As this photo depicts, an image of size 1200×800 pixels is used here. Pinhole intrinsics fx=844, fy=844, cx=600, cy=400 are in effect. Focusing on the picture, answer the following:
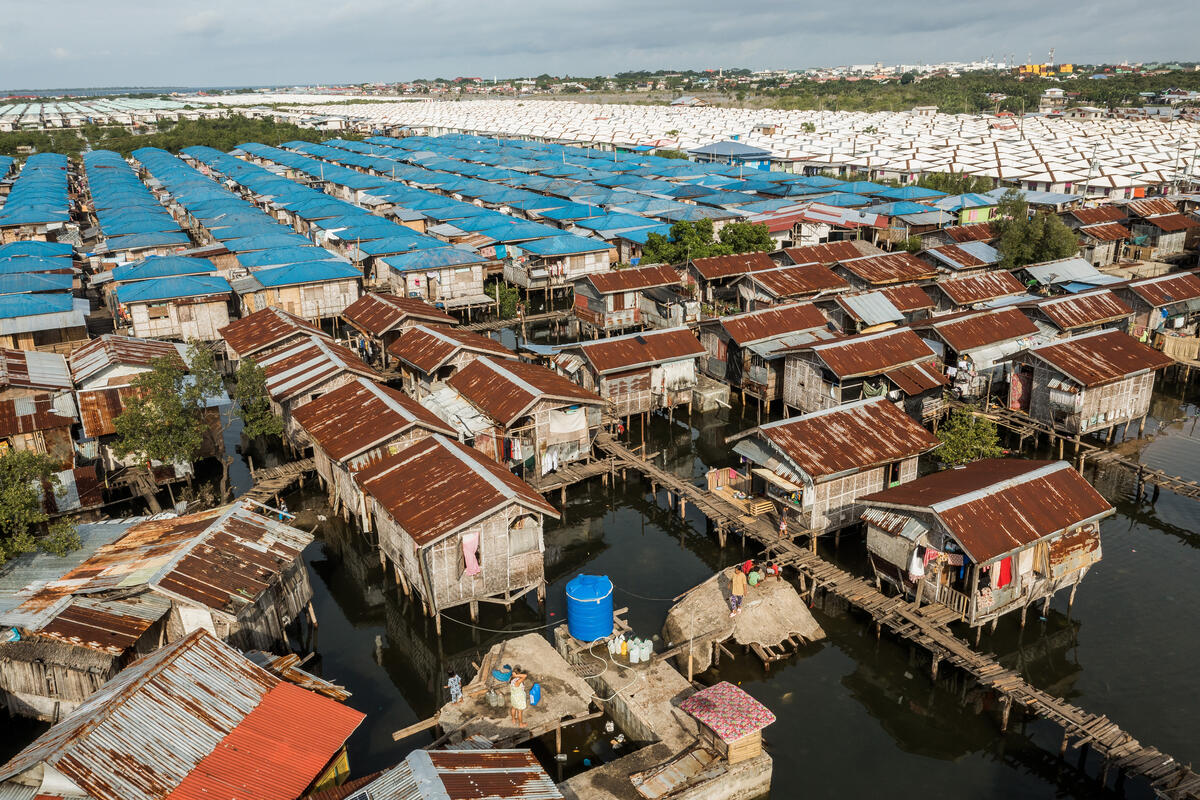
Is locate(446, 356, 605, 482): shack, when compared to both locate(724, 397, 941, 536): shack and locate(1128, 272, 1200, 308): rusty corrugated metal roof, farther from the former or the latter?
locate(1128, 272, 1200, 308): rusty corrugated metal roof

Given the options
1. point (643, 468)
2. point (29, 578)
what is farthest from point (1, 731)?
point (643, 468)

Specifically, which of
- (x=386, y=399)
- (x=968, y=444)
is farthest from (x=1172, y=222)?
(x=386, y=399)

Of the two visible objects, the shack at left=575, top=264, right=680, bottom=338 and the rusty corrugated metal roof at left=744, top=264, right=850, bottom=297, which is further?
the shack at left=575, top=264, right=680, bottom=338

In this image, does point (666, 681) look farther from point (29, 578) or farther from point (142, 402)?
point (142, 402)

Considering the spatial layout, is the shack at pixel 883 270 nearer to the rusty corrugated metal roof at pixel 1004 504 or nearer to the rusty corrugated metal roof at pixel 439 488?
the rusty corrugated metal roof at pixel 1004 504

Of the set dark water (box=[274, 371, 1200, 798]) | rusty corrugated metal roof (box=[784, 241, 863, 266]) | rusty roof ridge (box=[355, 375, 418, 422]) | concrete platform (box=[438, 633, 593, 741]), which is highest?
rusty corrugated metal roof (box=[784, 241, 863, 266])

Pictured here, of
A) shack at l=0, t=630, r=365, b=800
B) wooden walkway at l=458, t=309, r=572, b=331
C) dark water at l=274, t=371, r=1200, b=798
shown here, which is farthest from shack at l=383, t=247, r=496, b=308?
shack at l=0, t=630, r=365, b=800
